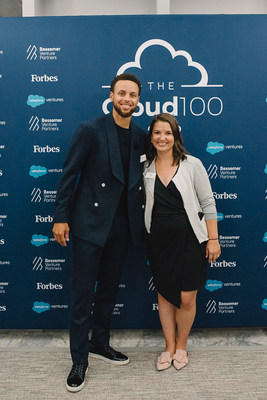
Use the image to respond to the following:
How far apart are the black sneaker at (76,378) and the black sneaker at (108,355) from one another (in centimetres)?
22

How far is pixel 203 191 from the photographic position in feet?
5.96

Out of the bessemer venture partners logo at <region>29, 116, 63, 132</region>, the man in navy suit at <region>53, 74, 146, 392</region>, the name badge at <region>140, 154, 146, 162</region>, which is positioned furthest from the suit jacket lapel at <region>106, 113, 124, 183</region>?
the bessemer venture partners logo at <region>29, 116, 63, 132</region>

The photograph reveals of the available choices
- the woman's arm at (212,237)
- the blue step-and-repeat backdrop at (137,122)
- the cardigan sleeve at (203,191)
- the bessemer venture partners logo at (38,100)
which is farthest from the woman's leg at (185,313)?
the bessemer venture partners logo at (38,100)

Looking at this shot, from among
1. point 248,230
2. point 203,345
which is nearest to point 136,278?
point 203,345

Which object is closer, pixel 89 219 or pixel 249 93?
pixel 89 219

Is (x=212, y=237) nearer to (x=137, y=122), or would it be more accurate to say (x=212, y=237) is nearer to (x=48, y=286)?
(x=137, y=122)

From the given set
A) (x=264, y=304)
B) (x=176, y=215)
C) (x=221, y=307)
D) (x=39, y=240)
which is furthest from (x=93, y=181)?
(x=264, y=304)

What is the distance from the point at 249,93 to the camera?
84.7 inches

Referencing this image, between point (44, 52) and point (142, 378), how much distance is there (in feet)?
7.29

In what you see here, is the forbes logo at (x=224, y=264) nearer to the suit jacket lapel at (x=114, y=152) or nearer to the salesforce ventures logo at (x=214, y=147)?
the salesforce ventures logo at (x=214, y=147)

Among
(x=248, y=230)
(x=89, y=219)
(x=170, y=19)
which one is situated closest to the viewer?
(x=89, y=219)

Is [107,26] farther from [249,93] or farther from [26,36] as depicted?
[249,93]

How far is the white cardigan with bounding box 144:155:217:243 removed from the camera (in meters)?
1.77

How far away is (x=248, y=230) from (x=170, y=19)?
1590mm
